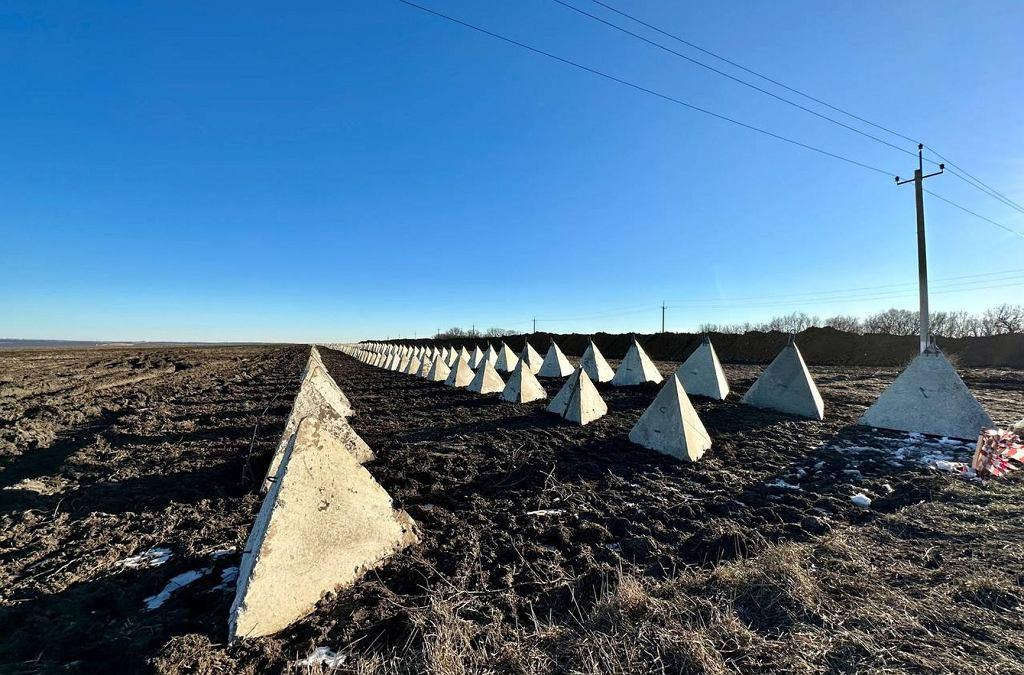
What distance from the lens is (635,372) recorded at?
557 inches

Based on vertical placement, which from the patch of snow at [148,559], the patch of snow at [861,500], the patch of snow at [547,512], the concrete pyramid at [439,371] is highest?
the concrete pyramid at [439,371]

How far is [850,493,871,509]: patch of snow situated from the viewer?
4.68 m

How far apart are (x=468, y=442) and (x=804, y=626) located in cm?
578

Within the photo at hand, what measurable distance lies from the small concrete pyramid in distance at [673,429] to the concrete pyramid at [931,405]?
15.7 ft

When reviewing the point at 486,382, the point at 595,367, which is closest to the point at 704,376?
the point at 595,367

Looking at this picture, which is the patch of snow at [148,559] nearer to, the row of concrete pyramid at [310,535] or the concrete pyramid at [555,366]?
the row of concrete pyramid at [310,535]

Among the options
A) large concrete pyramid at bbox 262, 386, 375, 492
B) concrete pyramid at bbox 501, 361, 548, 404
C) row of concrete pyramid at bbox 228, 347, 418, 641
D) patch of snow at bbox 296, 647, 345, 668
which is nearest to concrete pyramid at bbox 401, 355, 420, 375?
concrete pyramid at bbox 501, 361, 548, 404

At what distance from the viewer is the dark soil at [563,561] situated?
236 cm

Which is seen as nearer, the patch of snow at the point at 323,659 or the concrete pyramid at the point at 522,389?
the patch of snow at the point at 323,659

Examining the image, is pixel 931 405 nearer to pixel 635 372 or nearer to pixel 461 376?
pixel 635 372

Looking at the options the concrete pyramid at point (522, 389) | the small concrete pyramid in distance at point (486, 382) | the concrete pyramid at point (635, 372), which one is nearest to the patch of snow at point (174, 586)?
the concrete pyramid at point (522, 389)

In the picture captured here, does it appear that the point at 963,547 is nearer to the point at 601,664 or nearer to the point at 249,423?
the point at 601,664

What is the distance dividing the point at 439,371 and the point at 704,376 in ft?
35.0

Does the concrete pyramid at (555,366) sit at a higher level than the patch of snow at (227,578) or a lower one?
higher
